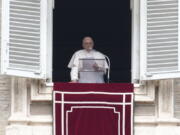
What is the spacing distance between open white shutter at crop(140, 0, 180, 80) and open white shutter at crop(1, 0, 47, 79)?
4.35ft

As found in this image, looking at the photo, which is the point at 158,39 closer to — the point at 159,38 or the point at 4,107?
the point at 159,38

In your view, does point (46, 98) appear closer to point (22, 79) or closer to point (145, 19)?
point (22, 79)

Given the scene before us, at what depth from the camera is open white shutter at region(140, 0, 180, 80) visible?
14.6 metres

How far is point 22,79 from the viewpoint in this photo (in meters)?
14.7

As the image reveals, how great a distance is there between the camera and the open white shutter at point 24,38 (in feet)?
47.7

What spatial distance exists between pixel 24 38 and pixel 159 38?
5.88 ft

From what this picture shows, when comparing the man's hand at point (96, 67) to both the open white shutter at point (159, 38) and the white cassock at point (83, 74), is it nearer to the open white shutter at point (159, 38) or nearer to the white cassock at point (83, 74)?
the white cassock at point (83, 74)

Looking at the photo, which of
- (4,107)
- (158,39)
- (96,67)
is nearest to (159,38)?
(158,39)

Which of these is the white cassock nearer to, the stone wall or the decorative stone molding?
the decorative stone molding

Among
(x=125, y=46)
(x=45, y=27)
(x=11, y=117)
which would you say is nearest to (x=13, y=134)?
(x=11, y=117)

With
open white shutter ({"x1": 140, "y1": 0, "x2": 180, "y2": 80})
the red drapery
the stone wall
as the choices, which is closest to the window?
open white shutter ({"x1": 140, "y1": 0, "x2": 180, "y2": 80})

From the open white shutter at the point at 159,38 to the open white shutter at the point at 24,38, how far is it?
1.33 m

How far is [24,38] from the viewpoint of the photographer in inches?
579

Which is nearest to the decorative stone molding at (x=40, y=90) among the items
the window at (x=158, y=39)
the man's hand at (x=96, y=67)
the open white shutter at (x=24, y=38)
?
the open white shutter at (x=24, y=38)
